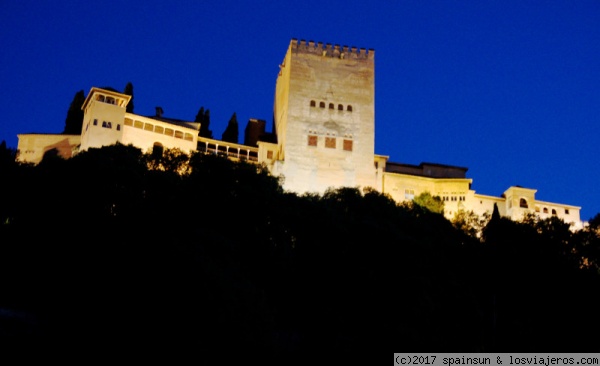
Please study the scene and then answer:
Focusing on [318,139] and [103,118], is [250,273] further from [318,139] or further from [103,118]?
[318,139]

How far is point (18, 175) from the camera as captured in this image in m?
26.9

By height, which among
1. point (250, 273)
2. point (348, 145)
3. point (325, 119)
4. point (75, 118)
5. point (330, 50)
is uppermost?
point (330, 50)

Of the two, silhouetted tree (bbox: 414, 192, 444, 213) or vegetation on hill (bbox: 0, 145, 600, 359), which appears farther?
silhouetted tree (bbox: 414, 192, 444, 213)

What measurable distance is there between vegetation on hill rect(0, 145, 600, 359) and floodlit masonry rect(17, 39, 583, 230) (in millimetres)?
13376

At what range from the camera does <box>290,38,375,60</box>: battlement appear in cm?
5541

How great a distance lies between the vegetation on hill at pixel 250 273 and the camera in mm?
19312

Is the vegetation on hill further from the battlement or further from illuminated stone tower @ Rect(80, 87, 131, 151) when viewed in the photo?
the battlement

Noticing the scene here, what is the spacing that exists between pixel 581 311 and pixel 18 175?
24.7 m

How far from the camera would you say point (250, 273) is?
24.0 metres

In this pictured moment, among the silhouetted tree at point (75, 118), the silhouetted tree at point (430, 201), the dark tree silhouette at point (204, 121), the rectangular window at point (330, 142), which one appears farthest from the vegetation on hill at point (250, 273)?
the dark tree silhouette at point (204, 121)

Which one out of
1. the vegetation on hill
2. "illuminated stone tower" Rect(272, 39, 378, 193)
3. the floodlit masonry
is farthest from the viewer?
"illuminated stone tower" Rect(272, 39, 378, 193)

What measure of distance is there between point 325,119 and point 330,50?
24.3 ft

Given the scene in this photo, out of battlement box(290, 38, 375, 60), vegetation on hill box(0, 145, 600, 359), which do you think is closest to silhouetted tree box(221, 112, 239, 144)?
battlement box(290, 38, 375, 60)

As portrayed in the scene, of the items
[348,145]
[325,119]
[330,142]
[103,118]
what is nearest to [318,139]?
[330,142]
